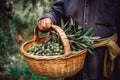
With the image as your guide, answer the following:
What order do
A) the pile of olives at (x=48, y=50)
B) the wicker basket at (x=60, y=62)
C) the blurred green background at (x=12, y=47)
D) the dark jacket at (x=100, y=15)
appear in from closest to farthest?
the wicker basket at (x=60, y=62), the pile of olives at (x=48, y=50), the dark jacket at (x=100, y=15), the blurred green background at (x=12, y=47)

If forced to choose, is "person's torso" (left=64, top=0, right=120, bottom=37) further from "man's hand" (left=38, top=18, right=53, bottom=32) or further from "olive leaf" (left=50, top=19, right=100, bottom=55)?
"man's hand" (left=38, top=18, right=53, bottom=32)

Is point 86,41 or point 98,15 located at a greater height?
point 98,15

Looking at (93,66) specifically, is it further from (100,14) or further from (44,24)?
(44,24)

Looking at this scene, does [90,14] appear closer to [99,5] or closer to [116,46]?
[99,5]

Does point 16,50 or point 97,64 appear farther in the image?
point 16,50

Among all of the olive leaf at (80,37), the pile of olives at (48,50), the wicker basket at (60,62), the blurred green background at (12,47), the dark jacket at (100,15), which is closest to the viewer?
the wicker basket at (60,62)

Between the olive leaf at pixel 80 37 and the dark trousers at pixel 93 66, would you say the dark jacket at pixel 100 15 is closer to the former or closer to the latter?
the olive leaf at pixel 80 37

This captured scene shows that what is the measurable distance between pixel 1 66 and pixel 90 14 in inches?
129

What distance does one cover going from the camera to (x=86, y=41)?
3428mm

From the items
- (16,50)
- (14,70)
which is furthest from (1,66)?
(16,50)

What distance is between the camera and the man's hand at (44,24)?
3.51 metres

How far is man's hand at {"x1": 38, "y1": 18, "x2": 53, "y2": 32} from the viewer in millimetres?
3509

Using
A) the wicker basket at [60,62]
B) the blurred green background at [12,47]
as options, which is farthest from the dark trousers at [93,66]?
the blurred green background at [12,47]

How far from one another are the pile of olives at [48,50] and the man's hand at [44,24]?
6.6 inches
